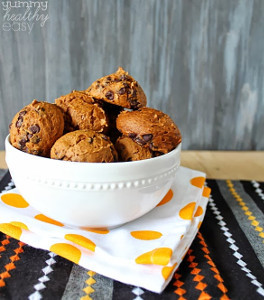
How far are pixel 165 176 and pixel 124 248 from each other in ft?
0.58

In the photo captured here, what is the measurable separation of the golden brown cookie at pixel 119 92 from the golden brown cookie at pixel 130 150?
0.30ft

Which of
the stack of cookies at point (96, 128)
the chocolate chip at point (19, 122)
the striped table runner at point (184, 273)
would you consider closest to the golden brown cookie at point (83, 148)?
the stack of cookies at point (96, 128)

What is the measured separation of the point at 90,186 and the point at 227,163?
2.98ft

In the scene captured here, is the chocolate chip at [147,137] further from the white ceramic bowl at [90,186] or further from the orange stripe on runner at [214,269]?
the orange stripe on runner at [214,269]

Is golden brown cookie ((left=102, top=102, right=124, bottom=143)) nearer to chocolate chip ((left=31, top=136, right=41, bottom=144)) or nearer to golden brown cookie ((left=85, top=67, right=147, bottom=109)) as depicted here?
golden brown cookie ((left=85, top=67, right=147, bottom=109))

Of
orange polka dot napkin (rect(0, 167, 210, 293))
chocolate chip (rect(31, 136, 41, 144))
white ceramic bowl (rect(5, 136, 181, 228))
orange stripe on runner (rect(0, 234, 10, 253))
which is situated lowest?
orange stripe on runner (rect(0, 234, 10, 253))

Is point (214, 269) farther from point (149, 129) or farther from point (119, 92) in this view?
point (119, 92)

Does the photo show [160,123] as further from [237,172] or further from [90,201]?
[237,172]

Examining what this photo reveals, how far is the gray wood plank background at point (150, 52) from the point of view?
1.48 metres

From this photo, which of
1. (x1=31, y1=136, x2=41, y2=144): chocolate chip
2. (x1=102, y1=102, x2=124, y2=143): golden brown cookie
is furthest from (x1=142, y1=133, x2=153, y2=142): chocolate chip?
(x1=31, y1=136, x2=41, y2=144): chocolate chip

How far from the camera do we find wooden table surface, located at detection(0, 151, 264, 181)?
4.29 feet

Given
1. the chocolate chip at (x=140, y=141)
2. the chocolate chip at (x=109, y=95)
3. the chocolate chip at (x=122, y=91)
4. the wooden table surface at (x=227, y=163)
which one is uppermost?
the chocolate chip at (x=122, y=91)

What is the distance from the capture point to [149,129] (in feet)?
2.47

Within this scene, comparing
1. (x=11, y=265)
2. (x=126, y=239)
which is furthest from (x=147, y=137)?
(x=11, y=265)
